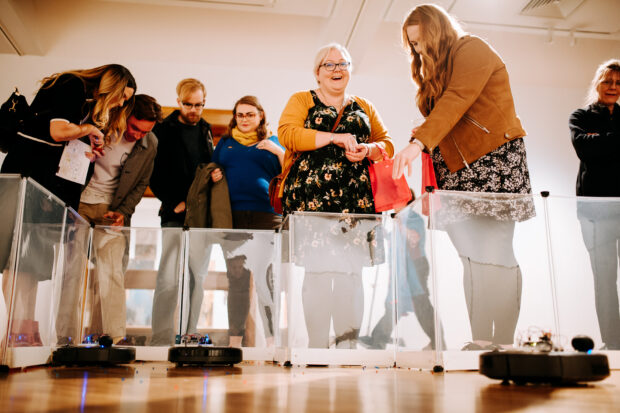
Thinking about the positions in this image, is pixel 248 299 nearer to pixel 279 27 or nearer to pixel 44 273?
pixel 44 273

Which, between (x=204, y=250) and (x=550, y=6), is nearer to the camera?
(x=204, y=250)

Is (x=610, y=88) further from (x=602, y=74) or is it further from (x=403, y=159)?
(x=403, y=159)

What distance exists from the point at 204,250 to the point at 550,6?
13.6 feet

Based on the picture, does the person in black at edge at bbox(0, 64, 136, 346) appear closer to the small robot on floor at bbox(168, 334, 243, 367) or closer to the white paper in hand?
the white paper in hand

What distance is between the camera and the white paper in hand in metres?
2.29

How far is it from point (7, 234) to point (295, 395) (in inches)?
43.7

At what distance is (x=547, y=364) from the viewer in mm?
1100

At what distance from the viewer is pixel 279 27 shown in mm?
5145

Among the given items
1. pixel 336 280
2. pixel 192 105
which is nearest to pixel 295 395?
pixel 336 280

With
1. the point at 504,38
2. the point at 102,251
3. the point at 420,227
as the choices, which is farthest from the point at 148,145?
the point at 504,38

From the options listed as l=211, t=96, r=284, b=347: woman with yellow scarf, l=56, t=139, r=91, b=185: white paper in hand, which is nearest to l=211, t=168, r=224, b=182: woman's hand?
l=211, t=96, r=284, b=347: woman with yellow scarf

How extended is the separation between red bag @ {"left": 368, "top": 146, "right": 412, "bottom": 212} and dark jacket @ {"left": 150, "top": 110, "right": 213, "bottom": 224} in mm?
1431

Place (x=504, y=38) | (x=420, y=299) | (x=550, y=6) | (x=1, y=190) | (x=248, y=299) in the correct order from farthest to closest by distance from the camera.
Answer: (x=504, y=38) < (x=550, y=6) < (x=248, y=299) < (x=420, y=299) < (x=1, y=190)

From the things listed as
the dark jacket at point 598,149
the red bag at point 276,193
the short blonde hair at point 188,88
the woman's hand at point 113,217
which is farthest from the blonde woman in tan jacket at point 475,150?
the short blonde hair at point 188,88
